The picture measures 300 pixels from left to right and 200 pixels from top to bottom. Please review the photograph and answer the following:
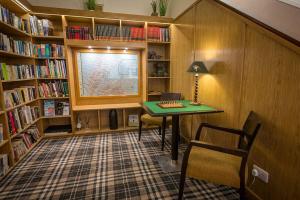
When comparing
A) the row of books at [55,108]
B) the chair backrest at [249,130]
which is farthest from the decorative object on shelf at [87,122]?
the chair backrest at [249,130]

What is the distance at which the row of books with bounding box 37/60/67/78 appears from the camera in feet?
9.47

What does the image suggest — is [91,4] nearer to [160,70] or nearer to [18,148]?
[160,70]

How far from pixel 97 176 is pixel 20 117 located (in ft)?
4.72

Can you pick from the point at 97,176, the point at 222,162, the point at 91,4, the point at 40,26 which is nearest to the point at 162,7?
the point at 91,4

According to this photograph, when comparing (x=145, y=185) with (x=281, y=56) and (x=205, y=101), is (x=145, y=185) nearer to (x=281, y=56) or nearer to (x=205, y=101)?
(x=205, y=101)

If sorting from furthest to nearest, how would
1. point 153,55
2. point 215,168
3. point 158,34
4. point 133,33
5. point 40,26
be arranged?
point 153,55, point 158,34, point 133,33, point 40,26, point 215,168

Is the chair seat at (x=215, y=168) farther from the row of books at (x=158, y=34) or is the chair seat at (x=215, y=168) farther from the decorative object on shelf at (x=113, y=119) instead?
the row of books at (x=158, y=34)

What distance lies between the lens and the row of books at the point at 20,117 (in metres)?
2.16

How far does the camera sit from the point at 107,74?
344 cm

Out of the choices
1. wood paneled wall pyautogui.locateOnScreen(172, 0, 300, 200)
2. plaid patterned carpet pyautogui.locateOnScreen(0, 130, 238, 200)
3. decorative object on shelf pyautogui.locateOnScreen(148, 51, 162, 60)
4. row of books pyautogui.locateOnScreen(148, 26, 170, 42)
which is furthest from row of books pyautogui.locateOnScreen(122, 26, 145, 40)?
plaid patterned carpet pyautogui.locateOnScreen(0, 130, 238, 200)

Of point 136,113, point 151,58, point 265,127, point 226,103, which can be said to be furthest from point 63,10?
point 265,127

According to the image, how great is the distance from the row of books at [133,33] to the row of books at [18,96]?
72.6 inches

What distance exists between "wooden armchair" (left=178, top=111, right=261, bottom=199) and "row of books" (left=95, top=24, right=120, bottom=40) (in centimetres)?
251

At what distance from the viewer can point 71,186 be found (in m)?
1.83
